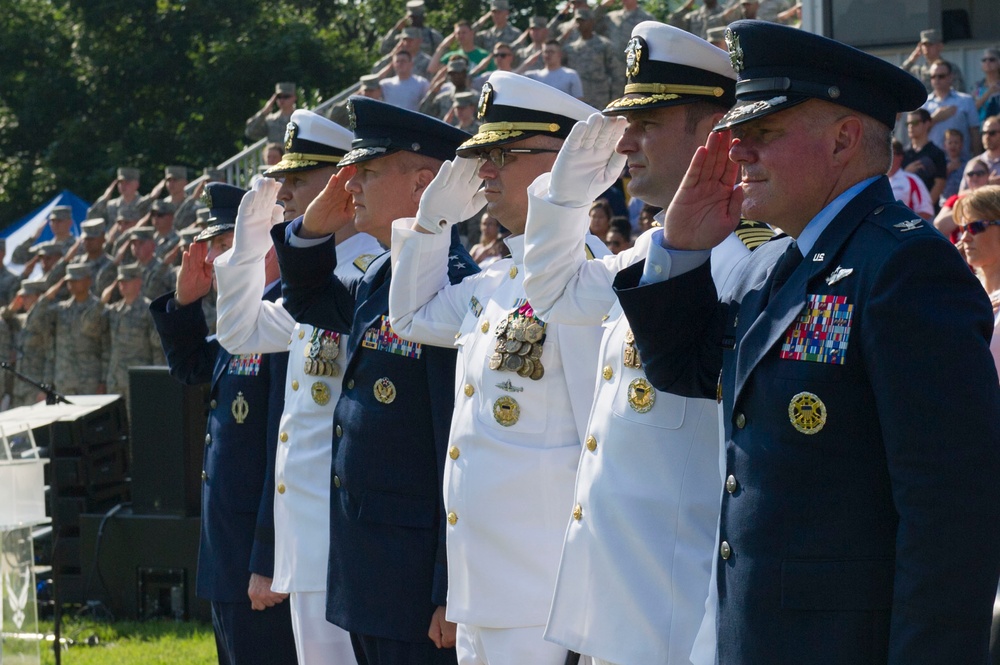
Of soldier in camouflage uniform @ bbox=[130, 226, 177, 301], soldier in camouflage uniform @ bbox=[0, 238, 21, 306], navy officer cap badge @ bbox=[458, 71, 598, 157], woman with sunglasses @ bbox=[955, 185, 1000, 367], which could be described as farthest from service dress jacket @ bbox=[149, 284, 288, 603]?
soldier in camouflage uniform @ bbox=[0, 238, 21, 306]

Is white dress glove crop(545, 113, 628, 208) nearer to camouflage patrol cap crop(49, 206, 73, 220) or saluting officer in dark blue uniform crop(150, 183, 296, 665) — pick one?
saluting officer in dark blue uniform crop(150, 183, 296, 665)

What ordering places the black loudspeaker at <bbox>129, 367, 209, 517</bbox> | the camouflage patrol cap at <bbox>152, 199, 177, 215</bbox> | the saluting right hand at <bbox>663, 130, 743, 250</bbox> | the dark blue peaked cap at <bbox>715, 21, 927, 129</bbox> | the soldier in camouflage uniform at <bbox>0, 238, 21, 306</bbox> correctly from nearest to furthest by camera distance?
1. the dark blue peaked cap at <bbox>715, 21, 927, 129</bbox>
2. the saluting right hand at <bbox>663, 130, 743, 250</bbox>
3. the black loudspeaker at <bbox>129, 367, 209, 517</bbox>
4. the camouflage patrol cap at <bbox>152, 199, 177, 215</bbox>
5. the soldier in camouflage uniform at <bbox>0, 238, 21, 306</bbox>

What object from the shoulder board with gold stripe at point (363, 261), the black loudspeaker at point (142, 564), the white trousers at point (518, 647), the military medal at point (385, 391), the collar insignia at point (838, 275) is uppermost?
the shoulder board with gold stripe at point (363, 261)

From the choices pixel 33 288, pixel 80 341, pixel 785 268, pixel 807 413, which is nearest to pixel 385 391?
pixel 785 268

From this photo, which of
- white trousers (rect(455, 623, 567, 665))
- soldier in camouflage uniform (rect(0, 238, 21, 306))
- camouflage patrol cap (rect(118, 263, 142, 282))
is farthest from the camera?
soldier in camouflage uniform (rect(0, 238, 21, 306))

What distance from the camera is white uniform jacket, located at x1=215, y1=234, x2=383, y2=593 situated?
4.39 metres

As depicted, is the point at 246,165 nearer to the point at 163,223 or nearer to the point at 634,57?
the point at 163,223

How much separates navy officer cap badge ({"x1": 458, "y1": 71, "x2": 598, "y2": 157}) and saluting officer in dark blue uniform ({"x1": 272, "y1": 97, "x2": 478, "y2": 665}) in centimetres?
54

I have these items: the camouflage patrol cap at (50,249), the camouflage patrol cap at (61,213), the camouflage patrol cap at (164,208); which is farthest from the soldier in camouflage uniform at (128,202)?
the camouflage patrol cap at (164,208)

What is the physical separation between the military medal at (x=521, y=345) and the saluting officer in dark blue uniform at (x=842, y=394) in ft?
2.71

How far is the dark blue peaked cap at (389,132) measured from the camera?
4301 mm

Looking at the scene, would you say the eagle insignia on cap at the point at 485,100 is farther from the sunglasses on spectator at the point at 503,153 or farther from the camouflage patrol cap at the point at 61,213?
the camouflage patrol cap at the point at 61,213

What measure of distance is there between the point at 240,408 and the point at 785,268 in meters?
2.85

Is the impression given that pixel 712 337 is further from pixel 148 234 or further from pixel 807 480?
pixel 148 234
